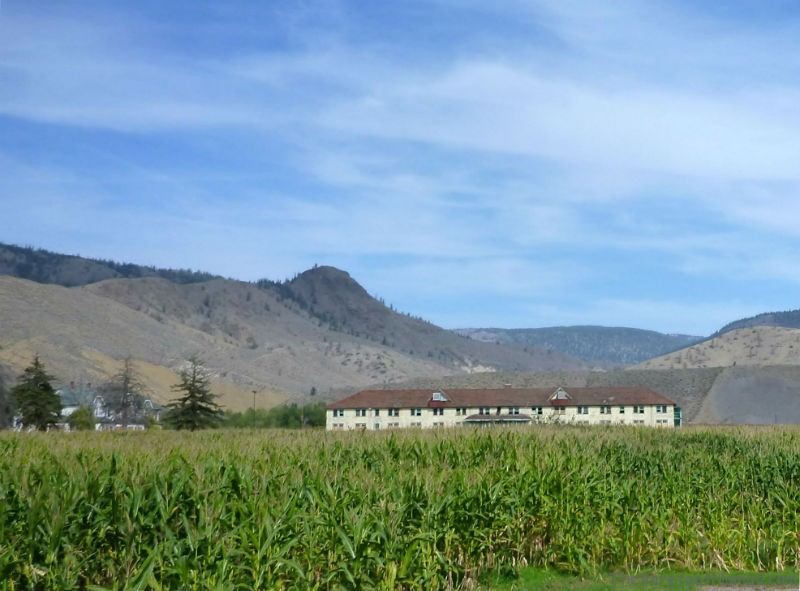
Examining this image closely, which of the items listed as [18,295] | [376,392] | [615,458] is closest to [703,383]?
[376,392]

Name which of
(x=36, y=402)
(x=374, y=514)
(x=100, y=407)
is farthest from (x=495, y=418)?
(x=374, y=514)

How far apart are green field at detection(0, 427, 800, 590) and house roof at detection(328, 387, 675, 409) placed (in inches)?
2936

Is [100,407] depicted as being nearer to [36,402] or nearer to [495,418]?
[495,418]

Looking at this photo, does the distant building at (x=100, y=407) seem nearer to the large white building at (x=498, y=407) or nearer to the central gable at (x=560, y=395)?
the large white building at (x=498, y=407)

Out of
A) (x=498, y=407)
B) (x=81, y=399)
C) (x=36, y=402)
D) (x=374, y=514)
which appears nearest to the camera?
(x=374, y=514)

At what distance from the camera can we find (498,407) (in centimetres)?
10012

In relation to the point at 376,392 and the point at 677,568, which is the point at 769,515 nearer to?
the point at 677,568

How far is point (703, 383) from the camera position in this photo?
121750 mm

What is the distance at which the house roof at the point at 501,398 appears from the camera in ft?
328

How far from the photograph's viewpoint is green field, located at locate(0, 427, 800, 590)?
1298 cm

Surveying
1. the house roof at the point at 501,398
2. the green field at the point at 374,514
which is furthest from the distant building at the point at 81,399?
the green field at the point at 374,514

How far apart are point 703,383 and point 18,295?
14182cm

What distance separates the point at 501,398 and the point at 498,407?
1431 millimetres

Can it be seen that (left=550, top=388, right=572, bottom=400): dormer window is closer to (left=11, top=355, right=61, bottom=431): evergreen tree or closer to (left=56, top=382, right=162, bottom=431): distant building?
(left=56, top=382, right=162, bottom=431): distant building
